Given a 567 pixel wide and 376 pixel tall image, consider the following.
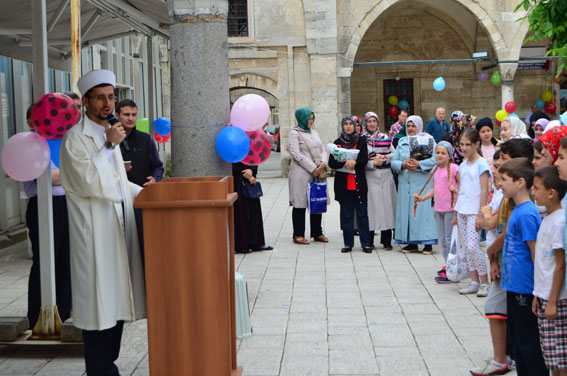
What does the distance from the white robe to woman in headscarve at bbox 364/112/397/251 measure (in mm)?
6495

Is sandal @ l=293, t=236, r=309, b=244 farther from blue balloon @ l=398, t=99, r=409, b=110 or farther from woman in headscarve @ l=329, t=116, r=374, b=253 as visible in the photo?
blue balloon @ l=398, t=99, r=409, b=110

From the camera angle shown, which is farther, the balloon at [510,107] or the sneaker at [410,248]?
the balloon at [510,107]

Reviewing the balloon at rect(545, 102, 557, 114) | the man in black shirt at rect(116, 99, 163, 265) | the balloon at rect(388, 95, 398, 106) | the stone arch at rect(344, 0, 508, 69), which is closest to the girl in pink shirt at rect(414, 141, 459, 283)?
the man in black shirt at rect(116, 99, 163, 265)

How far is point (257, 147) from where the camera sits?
716cm

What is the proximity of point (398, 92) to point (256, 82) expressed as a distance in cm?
855

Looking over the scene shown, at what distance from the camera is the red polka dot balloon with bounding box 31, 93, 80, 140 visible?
5602 mm

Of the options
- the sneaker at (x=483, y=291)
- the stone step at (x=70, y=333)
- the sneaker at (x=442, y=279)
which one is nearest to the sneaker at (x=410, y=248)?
the sneaker at (x=442, y=279)

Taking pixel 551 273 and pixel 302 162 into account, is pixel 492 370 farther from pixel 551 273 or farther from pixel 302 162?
pixel 302 162

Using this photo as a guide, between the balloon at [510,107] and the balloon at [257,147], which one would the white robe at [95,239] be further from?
the balloon at [510,107]

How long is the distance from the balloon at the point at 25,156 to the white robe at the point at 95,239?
1.23 meters

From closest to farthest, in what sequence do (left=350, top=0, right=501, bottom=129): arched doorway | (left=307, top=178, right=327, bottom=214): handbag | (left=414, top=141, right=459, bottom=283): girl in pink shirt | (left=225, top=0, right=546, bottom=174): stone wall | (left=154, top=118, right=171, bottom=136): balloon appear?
(left=414, top=141, right=459, bottom=283): girl in pink shirt
(left=154, top=118, right=171, bottom=136): balloon
(left=307, top=178, right=327, bottom=214): handbag
(left=225, top=0, right=546, bottom=174): stone wall
(left=350, top=0, right=501, bottom=129): arched doorway

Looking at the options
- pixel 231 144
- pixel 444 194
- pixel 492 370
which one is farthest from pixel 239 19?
pixel 492 370

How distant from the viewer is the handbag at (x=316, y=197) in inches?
435

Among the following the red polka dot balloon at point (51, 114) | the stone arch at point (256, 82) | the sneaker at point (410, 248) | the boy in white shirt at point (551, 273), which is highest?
the stone arch at point (256, 82)
